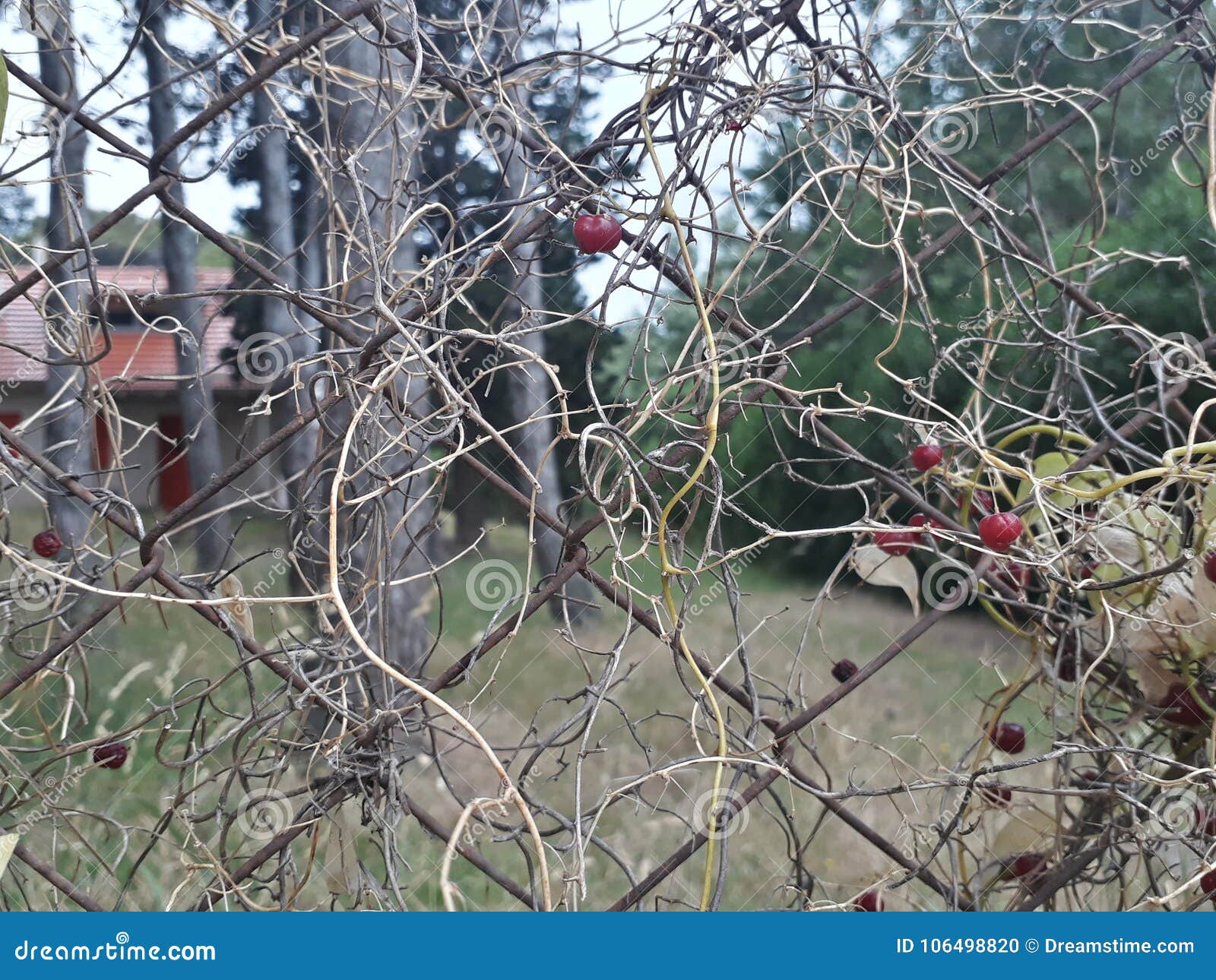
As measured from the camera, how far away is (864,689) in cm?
→ 238

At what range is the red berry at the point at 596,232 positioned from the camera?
2.01ft

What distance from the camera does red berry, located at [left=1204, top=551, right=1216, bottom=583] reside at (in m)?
0.69

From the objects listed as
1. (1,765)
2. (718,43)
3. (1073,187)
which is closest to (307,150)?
(718,43)

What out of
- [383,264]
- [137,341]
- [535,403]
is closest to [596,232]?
[383,264]

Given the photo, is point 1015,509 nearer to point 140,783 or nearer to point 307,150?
point 307,150

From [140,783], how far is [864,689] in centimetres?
160

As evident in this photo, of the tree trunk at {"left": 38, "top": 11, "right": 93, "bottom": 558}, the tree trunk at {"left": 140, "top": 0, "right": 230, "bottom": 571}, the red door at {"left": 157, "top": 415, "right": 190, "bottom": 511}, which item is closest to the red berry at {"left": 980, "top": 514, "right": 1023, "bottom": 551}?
the tree trunk at {"left": 38, "top": 11, "right": 93, "bottom": 558}

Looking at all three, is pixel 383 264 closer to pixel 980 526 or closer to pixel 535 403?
pixel 980 526

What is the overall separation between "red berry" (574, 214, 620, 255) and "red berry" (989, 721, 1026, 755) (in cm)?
48

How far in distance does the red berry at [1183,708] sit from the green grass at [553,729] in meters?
0.15

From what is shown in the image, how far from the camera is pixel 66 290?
1.11m

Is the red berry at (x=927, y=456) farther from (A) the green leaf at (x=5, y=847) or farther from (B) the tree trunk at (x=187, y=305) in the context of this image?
(B) the tree trunk at (x=187, y=305)

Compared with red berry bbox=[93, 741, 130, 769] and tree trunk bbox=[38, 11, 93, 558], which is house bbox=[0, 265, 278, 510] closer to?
tree trunk bbox=[38, 11, 93, 558]

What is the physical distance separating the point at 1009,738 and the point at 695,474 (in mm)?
405
